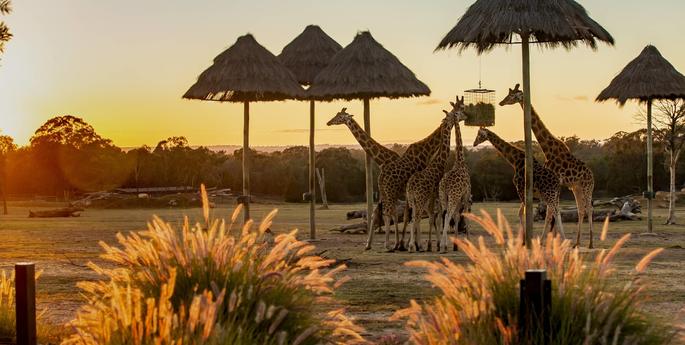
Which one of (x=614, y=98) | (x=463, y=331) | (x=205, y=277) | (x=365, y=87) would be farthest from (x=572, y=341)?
(x=614, y=98)

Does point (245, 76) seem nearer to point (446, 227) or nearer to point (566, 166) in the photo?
point (446, 227)

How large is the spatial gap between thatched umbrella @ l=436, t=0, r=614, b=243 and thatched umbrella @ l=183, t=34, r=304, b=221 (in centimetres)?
456

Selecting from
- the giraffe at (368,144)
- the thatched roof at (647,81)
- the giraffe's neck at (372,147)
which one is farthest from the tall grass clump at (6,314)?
the thatched roof at (647,81)

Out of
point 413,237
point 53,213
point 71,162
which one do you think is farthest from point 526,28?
point 71,162

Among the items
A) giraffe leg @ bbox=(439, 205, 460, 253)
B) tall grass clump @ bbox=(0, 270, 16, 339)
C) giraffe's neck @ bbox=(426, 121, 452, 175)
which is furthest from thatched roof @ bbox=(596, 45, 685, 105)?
tall grass clump @ bbox=(0, 270, 16, 339)

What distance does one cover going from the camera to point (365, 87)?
18.7m

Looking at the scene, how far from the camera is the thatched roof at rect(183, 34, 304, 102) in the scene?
62.5 feet

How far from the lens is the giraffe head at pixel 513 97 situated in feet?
55.9

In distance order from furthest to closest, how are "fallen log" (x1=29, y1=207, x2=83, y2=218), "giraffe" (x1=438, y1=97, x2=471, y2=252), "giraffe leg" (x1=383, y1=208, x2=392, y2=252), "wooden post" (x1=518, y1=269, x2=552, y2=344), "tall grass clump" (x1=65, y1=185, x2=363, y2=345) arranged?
"fallen log" (x1=29, y1=207, x2=83, y2=218) → "giraffe leg" (x1=383, y1=208, x2=392, y2=252) → "giraffe" (x1=438, y1=97, x2=471, y2=252) → "tall grass clump" (x1=65, y1=185, x2=363, y2=345) → "wooden post" (x1=518, y1=269, x2=552, y2=344)

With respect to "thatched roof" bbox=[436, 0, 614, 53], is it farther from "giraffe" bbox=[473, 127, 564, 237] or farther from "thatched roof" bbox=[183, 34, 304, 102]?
"thatched roof" bbox=[183, 34, 304, 102]

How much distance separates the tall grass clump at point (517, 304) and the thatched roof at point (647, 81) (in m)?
15.6

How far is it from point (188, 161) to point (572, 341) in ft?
175

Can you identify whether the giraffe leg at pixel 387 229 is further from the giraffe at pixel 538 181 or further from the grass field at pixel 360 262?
the giraffe at pixel 538 181

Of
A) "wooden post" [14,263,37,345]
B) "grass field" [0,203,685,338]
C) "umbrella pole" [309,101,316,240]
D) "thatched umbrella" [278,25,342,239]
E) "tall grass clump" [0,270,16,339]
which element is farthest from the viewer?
"thatched umbrella" [278,25,342,239]
